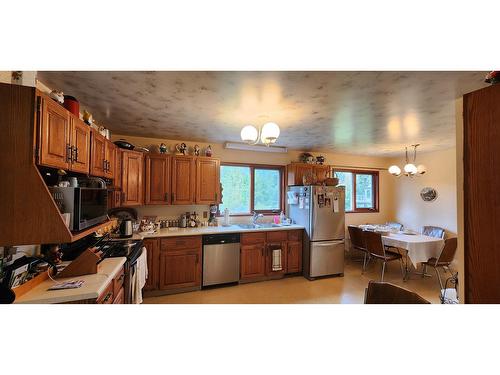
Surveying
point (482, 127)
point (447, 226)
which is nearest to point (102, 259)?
point (482, 127)

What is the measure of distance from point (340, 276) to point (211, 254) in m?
2.22

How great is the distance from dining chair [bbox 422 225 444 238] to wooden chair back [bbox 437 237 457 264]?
2.85 ft

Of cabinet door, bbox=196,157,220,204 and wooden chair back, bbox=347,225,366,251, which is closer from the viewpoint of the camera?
cabinet door, bbox=196,157,220,204

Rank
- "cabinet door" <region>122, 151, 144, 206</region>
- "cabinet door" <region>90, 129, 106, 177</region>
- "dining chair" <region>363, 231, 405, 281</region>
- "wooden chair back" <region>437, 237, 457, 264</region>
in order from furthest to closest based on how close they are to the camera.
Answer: "dining chair" <region>363, 231, 405, 281</region> < "wooden chair back" <region>437, 237, 457, 264</region> < "cabinet door" <region>122, 151, 144, 206</region> < "cabinet door" <region>90, 129, 106, 177</region>

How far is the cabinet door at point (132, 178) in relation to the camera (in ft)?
8.63

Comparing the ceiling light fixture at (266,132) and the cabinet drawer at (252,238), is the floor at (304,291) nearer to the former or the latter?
the cabinet drawer at (252,238)

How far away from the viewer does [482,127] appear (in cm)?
80

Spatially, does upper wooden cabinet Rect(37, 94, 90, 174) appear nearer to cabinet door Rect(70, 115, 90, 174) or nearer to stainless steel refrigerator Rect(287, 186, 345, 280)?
cabinet door Rect(70, 115, 90, 174)

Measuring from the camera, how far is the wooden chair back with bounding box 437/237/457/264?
2863 mm

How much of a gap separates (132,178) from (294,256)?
2.75 meters

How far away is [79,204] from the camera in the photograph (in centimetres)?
144

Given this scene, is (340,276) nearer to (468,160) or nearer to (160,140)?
(468,160)

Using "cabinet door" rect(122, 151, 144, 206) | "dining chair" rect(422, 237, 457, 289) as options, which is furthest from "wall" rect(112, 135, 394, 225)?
"dining chair" rect(422, 237, 457, 289)

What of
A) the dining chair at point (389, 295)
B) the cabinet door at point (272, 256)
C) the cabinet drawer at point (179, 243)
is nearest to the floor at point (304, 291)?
the cabinet door at point (272, 256)
